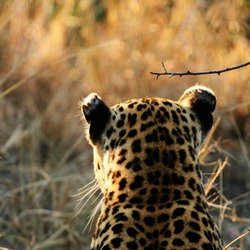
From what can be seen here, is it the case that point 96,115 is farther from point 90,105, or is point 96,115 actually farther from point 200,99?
point 200,99

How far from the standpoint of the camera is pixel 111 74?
934 cm

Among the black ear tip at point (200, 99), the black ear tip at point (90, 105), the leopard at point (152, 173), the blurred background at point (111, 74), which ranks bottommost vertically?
the leopard at point (152, 173)

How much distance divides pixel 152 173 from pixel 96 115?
0.45m

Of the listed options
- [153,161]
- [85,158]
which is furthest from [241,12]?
[153,161]

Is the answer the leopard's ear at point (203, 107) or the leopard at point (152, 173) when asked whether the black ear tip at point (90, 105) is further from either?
the leopard's ear at point (203, 107)

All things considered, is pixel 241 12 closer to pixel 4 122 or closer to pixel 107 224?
pixel 4 122

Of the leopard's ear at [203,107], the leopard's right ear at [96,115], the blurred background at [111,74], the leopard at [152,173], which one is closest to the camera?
the leopard at [152,173]

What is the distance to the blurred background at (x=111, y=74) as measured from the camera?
819 cm

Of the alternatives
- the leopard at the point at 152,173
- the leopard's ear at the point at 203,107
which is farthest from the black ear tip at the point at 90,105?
the leopard's ear at the point at 203,107

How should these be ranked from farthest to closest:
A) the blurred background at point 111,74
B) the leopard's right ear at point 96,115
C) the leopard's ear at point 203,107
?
1. the blurred background at point 111,74
2. the leopard's ear at point 203,107
3. the leopard's right ear at point 96,115

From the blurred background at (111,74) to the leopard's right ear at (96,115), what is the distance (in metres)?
2.74

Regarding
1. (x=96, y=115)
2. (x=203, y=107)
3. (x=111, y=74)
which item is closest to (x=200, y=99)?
(x=203, y=107)

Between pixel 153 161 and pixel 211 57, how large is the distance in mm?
5404

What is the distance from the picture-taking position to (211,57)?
9562mm
